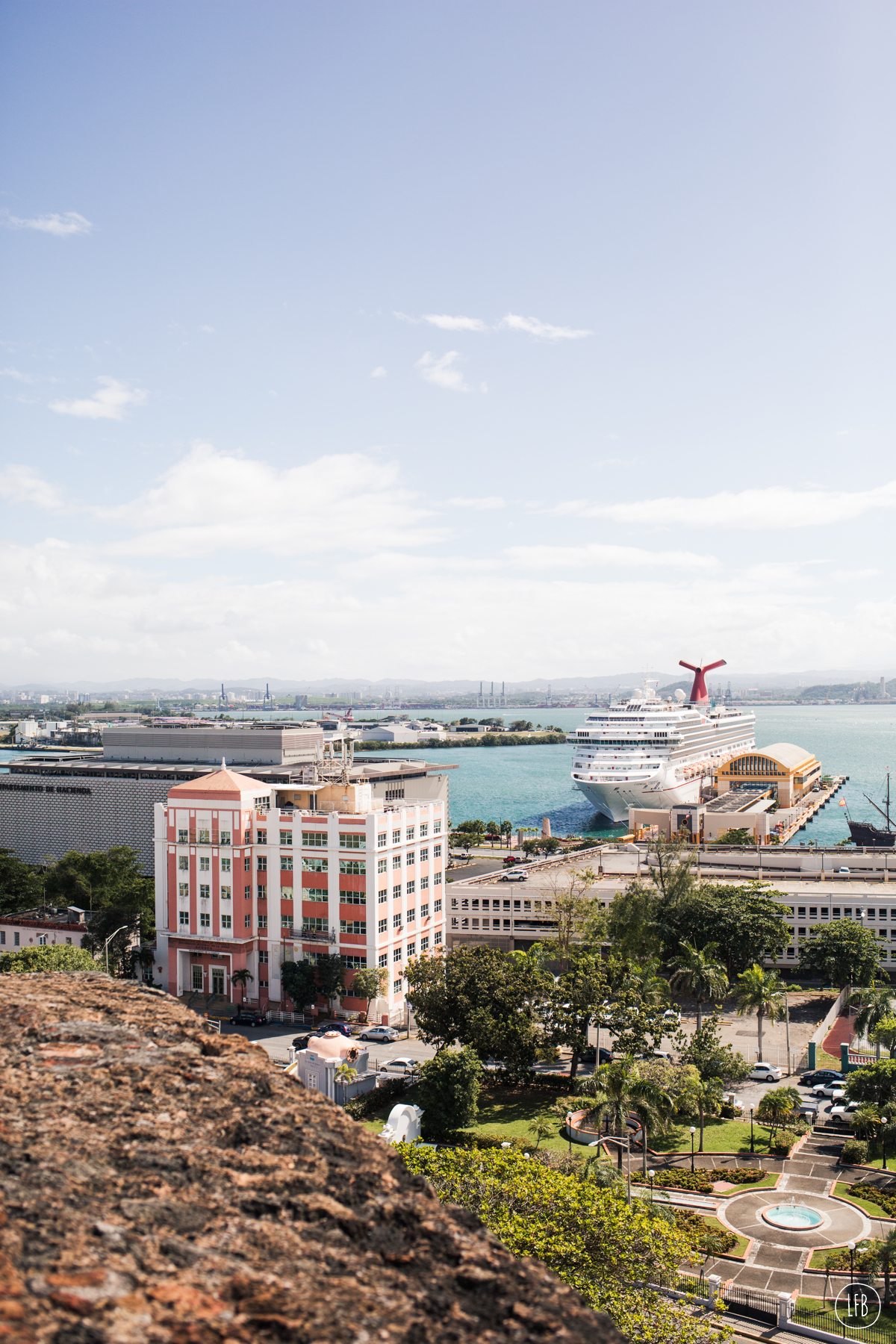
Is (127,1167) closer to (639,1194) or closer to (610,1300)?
(610,1300)

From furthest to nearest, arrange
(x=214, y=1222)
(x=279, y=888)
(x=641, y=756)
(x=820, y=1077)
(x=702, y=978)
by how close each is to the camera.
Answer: (x=641, y=756) < (x=279, y=888) < (x=702, y=978) < (x=820, y=1077) < (x=214, y=1222)

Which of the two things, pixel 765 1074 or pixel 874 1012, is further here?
pixel 765 1074

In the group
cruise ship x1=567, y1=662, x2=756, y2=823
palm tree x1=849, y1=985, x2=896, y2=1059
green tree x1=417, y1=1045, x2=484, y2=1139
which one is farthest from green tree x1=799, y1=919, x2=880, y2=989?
cruise ship x1=567, y1=662, x2=756, y2=823

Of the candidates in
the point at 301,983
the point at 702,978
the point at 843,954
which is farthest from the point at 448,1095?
the point at 843,954

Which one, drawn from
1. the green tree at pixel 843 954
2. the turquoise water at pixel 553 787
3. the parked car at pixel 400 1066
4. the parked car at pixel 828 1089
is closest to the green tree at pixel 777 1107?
the parked car at pixel 828 1089

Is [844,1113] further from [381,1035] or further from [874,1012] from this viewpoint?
[381,1035]

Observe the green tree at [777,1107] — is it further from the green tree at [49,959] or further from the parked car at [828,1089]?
the green tree at [49,959]
